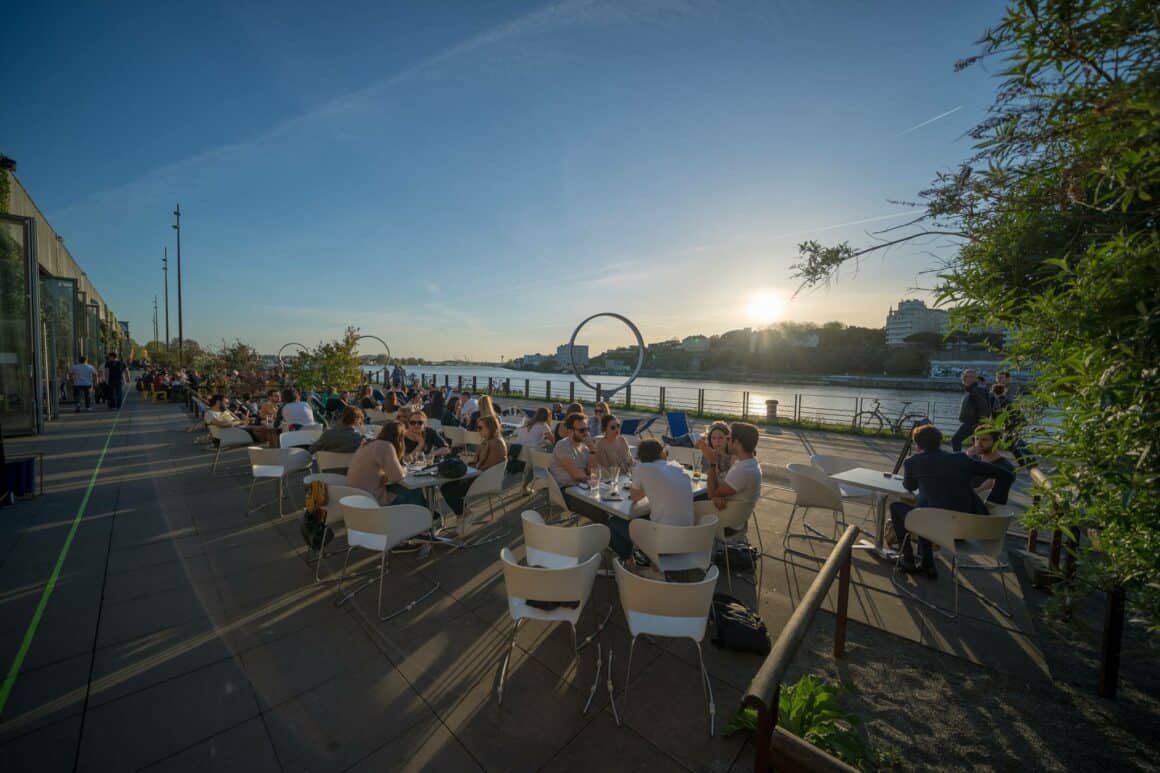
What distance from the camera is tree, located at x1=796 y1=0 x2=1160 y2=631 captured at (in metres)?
1.03

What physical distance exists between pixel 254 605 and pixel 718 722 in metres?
3.23

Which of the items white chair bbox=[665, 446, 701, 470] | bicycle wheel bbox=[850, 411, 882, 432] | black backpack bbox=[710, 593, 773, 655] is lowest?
black backpack bbox=[710, 593, 773, 655]

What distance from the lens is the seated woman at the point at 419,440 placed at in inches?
207

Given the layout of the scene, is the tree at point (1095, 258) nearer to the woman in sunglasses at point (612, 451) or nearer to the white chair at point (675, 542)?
the white chair at point (675, 542)

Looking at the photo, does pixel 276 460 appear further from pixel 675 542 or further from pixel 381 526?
pixel 675 542

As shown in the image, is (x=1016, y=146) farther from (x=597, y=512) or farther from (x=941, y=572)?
(x=941, y=572)

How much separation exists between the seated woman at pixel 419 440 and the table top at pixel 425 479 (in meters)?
0.81

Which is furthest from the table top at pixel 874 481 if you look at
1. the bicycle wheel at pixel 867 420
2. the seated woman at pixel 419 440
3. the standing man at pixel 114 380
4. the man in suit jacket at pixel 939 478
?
the standing man at pixel 114 380

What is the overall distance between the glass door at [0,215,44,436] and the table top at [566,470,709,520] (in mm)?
11405

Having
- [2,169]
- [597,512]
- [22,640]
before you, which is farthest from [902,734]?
[2,169]

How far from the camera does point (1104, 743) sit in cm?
212

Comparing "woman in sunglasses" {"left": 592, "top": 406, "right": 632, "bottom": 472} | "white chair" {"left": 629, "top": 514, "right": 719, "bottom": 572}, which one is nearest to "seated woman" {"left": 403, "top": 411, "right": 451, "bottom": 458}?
"woman in sunglasses" {"left": 592, "top": 406, "right": 632, "bottom": 472}

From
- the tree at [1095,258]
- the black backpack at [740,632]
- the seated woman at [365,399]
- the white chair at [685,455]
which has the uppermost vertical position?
the tree at [1095,258]

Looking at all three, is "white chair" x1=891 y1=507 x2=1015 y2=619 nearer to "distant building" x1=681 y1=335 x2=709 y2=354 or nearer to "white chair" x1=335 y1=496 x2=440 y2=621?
"white chair" x1=335 y1=496 x2=440 y2=621
